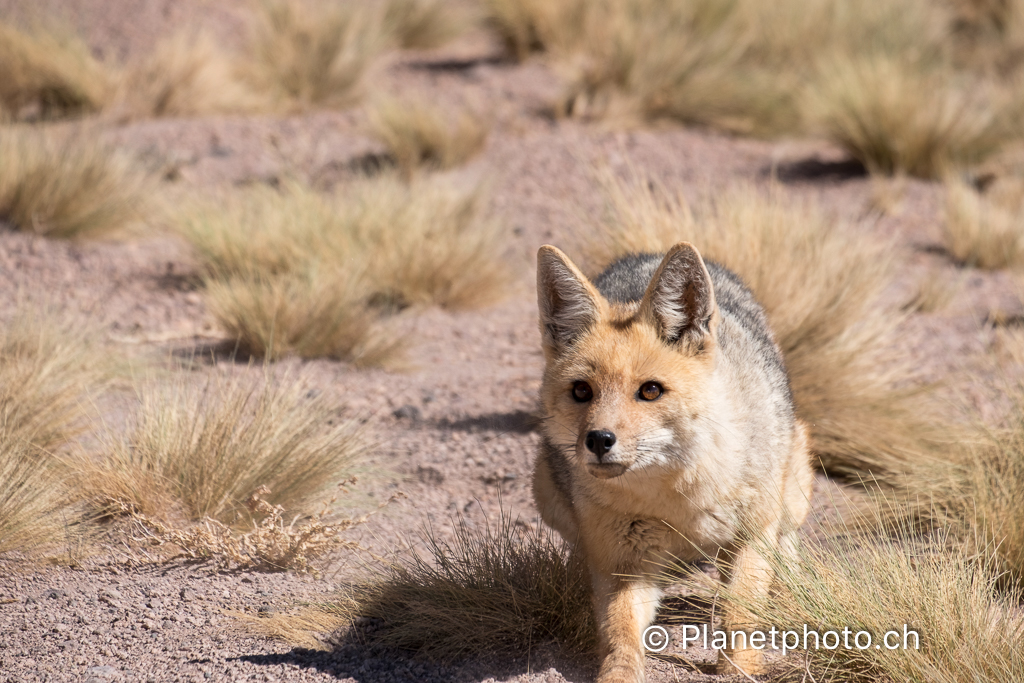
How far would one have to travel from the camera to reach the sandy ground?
10.6ft

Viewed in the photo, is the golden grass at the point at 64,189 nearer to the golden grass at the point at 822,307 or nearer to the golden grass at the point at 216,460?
the golden grass at the point at 216,460

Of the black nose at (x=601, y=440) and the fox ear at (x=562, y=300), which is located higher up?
the fox ear at (x=562, y=300)

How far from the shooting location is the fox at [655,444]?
2875 millimetres

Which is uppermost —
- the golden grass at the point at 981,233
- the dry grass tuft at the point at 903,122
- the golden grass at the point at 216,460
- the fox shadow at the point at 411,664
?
the dry grass tuft at the point at 903,122

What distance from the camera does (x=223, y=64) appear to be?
34.7ft

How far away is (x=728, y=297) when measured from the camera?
3848 mm

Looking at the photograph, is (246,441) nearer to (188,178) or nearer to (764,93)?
(188,178)

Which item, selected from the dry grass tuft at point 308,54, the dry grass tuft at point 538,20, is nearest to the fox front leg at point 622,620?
the dry grass tuft at point 308,54

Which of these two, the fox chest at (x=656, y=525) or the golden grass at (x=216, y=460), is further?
the golden grass at (x=216, y=460)

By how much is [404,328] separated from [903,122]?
216 inches

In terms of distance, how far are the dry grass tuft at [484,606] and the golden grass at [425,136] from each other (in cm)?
585

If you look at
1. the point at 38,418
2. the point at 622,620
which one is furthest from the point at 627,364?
the point at 38,418

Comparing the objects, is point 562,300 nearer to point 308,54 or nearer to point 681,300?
point 681,300

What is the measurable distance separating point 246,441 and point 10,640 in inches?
47.2
